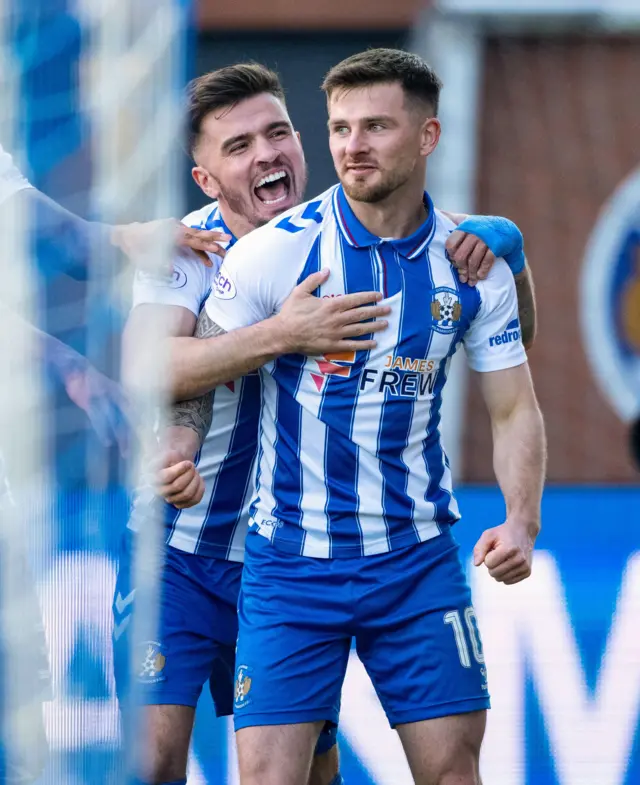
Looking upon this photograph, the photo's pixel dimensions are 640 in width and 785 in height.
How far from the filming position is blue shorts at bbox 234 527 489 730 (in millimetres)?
2908

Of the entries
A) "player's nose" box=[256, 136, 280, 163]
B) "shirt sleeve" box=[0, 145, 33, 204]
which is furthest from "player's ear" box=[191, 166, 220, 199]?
"shirt sleeve" box=[0, 145, 33, 204]

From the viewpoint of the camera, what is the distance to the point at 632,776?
3.79 metres

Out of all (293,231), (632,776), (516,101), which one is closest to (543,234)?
(516,101)

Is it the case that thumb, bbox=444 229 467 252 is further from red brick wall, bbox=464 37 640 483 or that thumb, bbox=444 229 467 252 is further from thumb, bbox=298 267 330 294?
red brick wall, bbox=464 37 640 483

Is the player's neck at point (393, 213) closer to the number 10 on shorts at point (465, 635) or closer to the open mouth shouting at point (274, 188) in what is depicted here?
the open mouth shouting at point (274, 188)

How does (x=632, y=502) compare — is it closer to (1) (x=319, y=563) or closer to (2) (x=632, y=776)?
(2) (x=632, y=776)

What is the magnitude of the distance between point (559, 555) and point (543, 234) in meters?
4.51

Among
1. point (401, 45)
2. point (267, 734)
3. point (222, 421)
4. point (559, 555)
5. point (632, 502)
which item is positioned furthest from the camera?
point (401, 45)

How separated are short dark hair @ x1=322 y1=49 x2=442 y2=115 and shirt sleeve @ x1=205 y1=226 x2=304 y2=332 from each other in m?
0.35

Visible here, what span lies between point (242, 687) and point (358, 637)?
27cm

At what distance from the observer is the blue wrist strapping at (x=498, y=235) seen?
3.11 m

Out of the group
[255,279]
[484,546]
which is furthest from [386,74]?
[484,546]

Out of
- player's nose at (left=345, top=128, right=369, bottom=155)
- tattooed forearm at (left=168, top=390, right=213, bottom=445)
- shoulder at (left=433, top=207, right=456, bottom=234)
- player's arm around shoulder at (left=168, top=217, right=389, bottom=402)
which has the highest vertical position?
player's nose at (left=345, top=128, right=369, bottom=155)

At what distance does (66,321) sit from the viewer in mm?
2611
